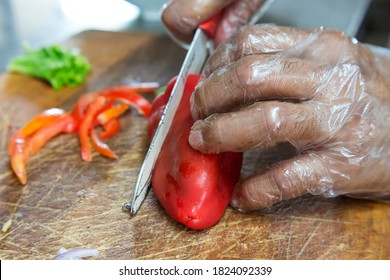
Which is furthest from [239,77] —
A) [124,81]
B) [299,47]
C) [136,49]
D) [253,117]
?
[136,49]

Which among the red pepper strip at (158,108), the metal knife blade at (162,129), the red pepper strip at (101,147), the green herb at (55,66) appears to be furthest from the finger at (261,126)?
the green herb at (55,66)

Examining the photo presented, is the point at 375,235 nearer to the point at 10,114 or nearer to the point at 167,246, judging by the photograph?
the point at 167,246

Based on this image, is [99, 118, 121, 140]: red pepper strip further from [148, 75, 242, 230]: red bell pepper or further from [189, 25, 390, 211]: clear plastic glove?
[189, 25, 390, 211]: clear plastic glove

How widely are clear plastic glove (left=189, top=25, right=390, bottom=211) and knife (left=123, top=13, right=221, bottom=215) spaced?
136 millimetres

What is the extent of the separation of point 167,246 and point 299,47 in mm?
614

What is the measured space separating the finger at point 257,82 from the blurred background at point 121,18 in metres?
1.06

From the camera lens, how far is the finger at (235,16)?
1866 mm

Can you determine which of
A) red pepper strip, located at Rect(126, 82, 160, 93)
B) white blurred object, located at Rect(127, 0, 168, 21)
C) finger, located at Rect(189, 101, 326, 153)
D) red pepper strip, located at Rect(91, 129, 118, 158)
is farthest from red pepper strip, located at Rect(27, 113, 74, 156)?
white blurred object, located at Rect(127, 0, 168, 21)

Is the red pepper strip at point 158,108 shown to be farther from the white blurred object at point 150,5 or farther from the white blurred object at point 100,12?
the white blurred object at point 100,12

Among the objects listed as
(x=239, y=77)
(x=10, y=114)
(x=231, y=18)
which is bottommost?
(x=10, y=114)

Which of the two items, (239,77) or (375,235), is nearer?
(239,77)

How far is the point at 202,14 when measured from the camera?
1789 millimetres

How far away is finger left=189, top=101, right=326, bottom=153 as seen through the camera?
127 centimetres

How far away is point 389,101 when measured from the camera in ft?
4.87
